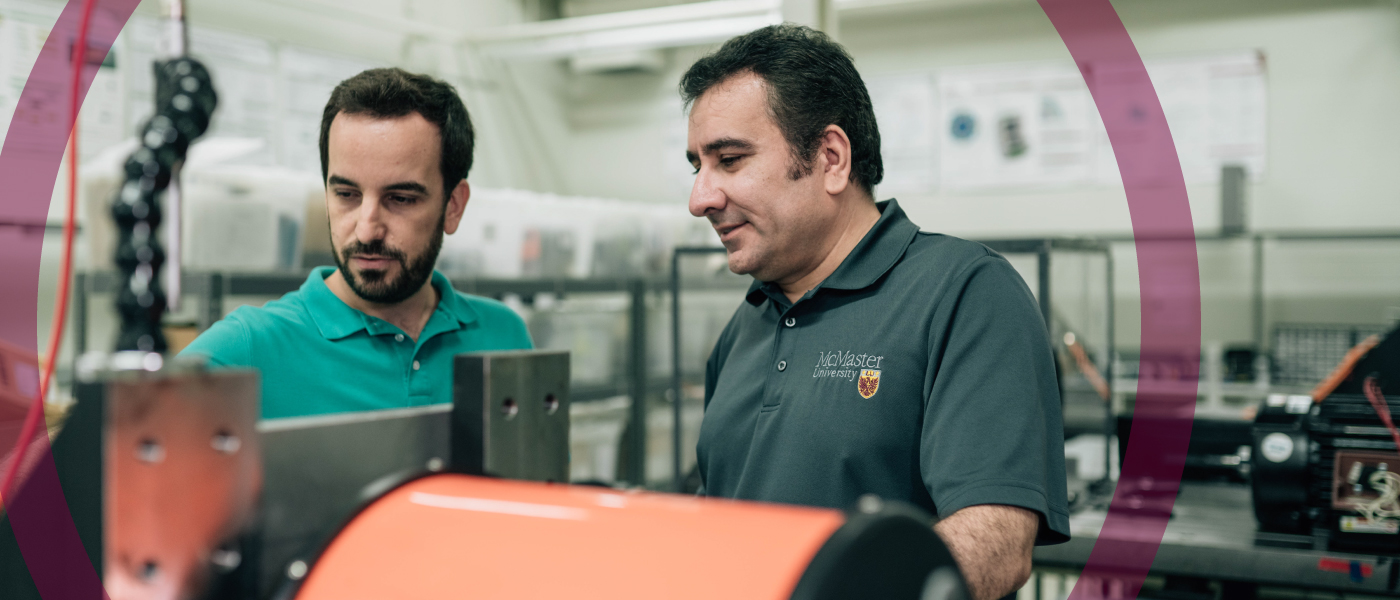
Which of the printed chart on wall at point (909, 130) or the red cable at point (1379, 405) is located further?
the printed chart on wall at point (909, 130)

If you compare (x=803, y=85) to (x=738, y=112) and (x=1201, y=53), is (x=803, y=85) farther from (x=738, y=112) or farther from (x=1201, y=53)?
(x=1201, y=53)

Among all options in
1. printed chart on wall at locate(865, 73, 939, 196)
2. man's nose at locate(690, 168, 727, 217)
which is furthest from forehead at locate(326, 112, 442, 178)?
printed chart on wall at locate(865, 73, 939, 196)

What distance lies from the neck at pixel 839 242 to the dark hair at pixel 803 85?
0.13 feet

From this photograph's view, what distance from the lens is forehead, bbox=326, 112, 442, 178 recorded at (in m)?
1.21

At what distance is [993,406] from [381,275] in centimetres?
76

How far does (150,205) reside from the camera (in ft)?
1.65

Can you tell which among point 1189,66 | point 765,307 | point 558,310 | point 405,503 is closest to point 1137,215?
point 1189,66

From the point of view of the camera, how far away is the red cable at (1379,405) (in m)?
→ 2.00

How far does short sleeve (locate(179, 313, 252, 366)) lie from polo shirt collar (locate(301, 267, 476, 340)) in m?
0.10

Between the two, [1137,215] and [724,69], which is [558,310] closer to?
[724,69]

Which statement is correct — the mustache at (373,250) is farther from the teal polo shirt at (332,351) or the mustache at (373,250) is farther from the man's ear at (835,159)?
the man's ear at (835,159)

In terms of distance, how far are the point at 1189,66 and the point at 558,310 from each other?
3.37 meters

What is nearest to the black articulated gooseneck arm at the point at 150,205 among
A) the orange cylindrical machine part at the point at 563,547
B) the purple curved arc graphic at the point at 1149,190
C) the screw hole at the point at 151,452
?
the screw hole at the point at 151,452

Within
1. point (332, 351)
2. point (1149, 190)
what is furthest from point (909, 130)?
point (332, 351)
